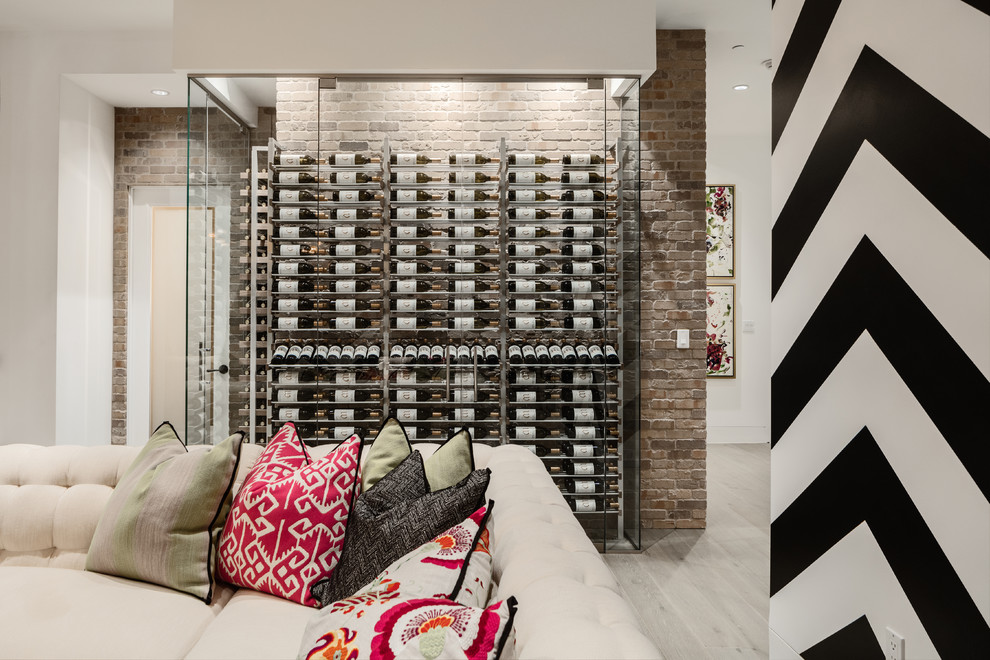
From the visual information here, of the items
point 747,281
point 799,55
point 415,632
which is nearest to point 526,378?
point 799,55

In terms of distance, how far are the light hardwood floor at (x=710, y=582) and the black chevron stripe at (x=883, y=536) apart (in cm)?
101

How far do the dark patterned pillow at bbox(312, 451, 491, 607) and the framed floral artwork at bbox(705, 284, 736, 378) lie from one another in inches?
231

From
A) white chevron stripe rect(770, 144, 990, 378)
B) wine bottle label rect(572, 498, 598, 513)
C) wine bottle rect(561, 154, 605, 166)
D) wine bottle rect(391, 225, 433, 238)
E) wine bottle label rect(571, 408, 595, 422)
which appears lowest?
wine bottle label rect(572, 498, 598, 513)

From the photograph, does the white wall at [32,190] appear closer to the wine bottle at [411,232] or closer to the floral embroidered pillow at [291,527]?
the wine bottle at [411,232]

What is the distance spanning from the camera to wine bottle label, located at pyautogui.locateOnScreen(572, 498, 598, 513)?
3.69 meters

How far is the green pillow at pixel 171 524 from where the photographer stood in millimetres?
1757

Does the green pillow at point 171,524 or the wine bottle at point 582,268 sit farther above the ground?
the wine bottle at point 582,268

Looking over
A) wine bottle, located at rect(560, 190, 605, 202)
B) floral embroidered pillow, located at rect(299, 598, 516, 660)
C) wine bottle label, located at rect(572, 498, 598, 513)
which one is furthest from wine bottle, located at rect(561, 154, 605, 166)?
floral embroidered pillow, located at rect(299, 598, 516, 660)

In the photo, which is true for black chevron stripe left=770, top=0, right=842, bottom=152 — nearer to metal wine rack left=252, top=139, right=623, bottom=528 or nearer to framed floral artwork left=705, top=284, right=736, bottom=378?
metal wine rack left=252, top=139, right=623, bottom=528

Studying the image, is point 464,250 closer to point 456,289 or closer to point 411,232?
point 456,289

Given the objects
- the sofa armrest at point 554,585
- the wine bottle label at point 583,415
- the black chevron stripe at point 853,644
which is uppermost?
the sofa armrest at point 554,585

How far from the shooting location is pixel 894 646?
4.21ft

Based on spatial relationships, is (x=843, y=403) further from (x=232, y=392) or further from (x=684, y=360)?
(x=232, y=392)

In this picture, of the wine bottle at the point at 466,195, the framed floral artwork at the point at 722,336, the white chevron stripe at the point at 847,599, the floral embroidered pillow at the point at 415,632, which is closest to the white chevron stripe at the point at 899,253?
the white chevron stripe at the point at 847,599
